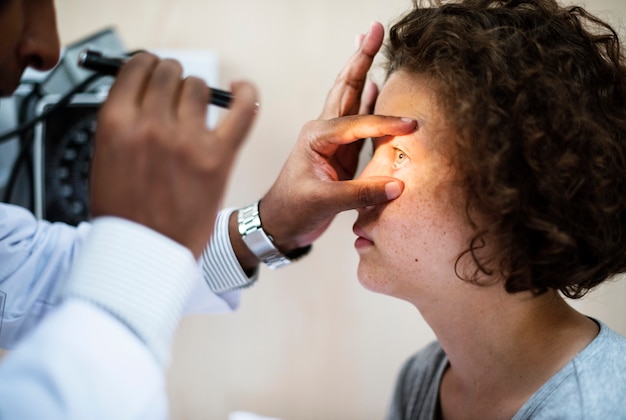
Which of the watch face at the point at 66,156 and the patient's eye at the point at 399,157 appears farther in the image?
the watch face at the point at 66,156

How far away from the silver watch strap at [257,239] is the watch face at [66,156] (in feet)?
1.39

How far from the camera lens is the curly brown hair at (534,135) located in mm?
726

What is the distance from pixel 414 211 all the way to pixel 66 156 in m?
0.77

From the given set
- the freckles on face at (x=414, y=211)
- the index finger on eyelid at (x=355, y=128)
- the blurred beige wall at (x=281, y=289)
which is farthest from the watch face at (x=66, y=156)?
the freckles on face at (x=414, y=211)

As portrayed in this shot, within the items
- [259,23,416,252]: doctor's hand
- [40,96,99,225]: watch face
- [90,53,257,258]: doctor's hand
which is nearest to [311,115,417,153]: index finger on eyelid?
[259,23,416,252]: doctor's hand

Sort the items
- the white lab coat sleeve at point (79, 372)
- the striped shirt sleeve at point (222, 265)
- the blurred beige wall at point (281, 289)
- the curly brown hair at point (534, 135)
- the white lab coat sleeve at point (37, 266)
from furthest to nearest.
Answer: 1. the blurred beige wall at point (281, 289)
2. the striped shirt sleeve at point (222, 265)
3. the white lab coat sleeve at point (37, 266)
4. the curly brown hair at point (534, 135)
5. the white lab coat sleeve at point (79, 372)

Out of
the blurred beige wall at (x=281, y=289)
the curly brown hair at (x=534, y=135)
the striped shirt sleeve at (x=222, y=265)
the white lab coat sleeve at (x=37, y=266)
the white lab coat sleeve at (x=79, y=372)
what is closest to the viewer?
the white lab coat sleeve at (x=79, y=372)

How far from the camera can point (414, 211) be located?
2.61 ft

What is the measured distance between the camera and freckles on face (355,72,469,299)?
78cm

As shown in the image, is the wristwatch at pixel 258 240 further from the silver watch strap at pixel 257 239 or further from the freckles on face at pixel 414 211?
the freckles on face at pixel 414 211

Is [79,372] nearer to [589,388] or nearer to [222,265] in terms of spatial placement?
[222,265]

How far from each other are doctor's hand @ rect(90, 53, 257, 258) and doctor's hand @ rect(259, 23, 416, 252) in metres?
0.29

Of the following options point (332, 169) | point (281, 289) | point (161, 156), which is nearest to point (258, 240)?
point (332, 169)

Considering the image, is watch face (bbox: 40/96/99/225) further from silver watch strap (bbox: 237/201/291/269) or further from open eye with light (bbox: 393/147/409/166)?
open eye with light (bbox: 393/147/409/166)
